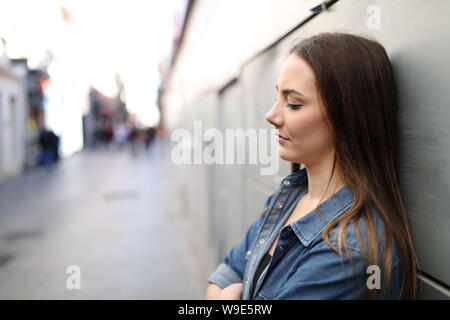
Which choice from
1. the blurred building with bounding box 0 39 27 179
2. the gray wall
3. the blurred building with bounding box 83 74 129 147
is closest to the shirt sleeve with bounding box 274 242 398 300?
the gray wall

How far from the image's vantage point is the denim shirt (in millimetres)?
1068

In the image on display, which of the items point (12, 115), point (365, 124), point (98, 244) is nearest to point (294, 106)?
point (365, 124)

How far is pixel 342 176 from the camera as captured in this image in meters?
1.26

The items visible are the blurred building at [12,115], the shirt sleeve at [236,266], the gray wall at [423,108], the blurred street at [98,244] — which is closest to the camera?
the gray wall at [423,108]

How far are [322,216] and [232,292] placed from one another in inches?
26.3

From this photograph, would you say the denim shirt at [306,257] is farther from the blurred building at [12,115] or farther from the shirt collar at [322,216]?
the blurred building at [12,115]

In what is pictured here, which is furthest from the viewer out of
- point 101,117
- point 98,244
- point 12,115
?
point 101,117

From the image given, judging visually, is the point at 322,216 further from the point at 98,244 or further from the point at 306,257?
the point at 98,244

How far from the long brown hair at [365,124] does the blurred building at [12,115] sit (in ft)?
51.9

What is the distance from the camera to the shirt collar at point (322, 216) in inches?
46.8

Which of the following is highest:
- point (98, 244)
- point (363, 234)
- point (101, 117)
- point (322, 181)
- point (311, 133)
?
point (101, 117)

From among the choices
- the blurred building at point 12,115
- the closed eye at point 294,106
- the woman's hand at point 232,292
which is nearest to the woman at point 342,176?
the closed eye at point 294,106

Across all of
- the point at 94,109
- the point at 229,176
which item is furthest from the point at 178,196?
the point at 94,109

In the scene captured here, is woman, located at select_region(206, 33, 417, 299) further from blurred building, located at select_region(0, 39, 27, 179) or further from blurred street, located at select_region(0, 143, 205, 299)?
blurred building, located at select_region(0, 39, 27, 179)
